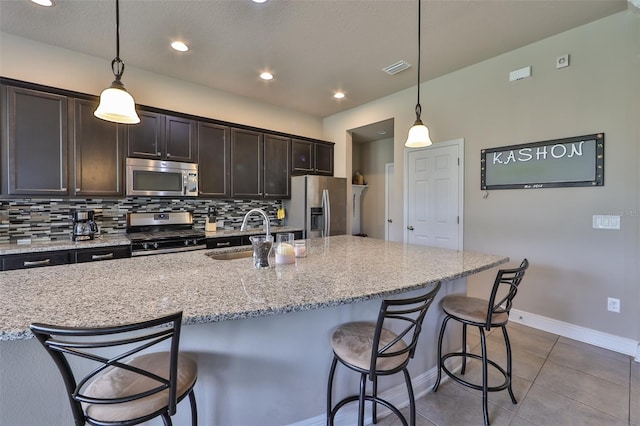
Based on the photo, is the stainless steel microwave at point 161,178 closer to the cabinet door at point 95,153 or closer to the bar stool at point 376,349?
the cabinet door at point 95,153

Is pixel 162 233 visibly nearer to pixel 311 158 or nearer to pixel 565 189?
pixel 311 158

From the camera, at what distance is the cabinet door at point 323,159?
16.2 feet

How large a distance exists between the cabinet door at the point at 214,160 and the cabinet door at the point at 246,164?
0.28 ft

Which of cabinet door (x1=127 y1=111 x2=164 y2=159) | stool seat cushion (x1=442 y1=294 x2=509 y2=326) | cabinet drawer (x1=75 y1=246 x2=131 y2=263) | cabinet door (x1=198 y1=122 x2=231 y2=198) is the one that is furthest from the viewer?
cabinet door (x1=198 y1=122 x2=231 y2=198)

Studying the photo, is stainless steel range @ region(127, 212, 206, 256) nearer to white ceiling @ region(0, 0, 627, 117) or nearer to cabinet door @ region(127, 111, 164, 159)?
cabinet door @ region(127, 111, 164, 159)

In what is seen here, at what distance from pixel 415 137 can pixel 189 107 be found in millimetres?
3055

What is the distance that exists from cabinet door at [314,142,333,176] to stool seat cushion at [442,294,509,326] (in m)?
3.41

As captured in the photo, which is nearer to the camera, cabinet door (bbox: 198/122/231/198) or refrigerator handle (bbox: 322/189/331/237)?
cabinet door (bbox: 198/122/231/198)

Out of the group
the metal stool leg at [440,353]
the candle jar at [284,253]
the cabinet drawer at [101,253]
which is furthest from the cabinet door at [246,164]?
the metal stool leg at [440,353]

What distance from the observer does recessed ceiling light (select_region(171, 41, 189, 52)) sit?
9.32 feet

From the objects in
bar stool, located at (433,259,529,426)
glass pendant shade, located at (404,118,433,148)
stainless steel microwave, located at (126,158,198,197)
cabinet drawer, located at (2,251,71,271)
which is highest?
glass pendant shade, located at (404,118,433,148)

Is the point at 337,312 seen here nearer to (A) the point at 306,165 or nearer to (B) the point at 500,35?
(B) the point at 500,35

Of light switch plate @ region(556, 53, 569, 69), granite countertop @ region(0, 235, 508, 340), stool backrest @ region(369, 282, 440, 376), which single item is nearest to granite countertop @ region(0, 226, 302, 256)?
granite countertop @ region(0, 235, 508, 340)

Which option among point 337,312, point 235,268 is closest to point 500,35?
point 337,312
